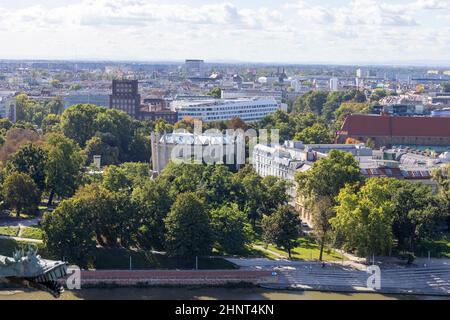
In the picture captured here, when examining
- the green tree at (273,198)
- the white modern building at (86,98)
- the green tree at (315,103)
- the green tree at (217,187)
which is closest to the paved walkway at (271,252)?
the green tree at (217,187)

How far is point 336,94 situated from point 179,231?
74.0 metres

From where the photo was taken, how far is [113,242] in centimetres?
3142

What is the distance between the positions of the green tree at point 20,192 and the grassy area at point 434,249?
16.5 m

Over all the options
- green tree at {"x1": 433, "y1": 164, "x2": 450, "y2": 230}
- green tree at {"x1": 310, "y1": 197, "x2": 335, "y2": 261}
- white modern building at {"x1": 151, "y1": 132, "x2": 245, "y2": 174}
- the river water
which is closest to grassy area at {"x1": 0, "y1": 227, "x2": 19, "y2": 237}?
the river water

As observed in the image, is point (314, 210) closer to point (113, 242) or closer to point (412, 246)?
point (412, 246)


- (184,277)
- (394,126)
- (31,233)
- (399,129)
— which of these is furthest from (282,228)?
(399,129)

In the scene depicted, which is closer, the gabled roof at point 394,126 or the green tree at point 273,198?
the green tree at point 273,198

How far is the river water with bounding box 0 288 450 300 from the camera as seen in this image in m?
27.8

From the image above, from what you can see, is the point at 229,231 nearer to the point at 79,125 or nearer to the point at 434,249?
the point at 434,249

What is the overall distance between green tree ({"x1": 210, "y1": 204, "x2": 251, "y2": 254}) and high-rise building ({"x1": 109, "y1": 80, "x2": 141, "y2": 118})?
47949 mm

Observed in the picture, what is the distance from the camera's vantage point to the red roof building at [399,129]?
6438cm

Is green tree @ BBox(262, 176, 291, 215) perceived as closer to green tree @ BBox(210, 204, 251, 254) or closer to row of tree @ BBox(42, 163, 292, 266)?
row of tree @ BBox(42, 163, 292, 266)

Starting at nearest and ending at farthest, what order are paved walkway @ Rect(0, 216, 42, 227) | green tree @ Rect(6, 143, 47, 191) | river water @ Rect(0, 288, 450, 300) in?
river water @ Rect(0, 288, 450, 300), paved walkway @ Rect(0, 216, 42, 227), green tree @ Rect(6, 143, 47, 191)

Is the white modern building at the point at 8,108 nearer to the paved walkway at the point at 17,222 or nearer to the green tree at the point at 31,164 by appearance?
the green tree at the point at 31,164
